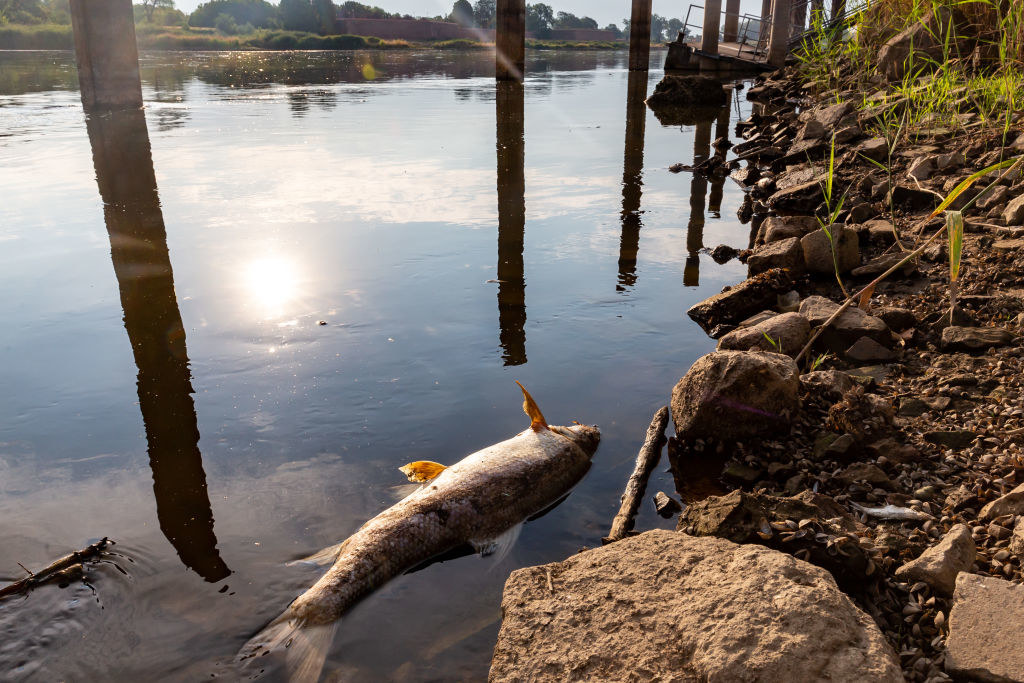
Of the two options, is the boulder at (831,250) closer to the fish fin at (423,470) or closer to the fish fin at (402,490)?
the fish fin at (423,470)

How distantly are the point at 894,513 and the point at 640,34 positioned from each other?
A: 106 feet

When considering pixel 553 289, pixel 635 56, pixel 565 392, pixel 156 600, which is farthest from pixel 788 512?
pixel 635 56

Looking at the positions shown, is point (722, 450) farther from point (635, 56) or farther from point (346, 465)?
point (635, 56)

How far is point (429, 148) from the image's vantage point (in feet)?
41.4

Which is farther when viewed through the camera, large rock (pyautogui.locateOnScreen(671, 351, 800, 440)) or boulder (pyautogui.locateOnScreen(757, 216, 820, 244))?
boulder (pyautogui.locateOnScreen(757, 216, 820, 244))

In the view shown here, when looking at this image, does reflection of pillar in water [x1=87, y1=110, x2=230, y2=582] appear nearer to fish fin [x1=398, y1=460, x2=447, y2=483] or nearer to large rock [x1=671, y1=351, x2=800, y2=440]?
fish fin [x1=398, y1=460, x2=447, y2=483]

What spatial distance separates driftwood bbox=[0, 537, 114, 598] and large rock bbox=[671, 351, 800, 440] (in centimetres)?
299

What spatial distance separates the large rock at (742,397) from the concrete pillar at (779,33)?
2563 cm

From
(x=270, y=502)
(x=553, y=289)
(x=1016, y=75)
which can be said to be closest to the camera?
(x=270, y=502)

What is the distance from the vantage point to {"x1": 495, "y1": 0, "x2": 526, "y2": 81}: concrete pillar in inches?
1021

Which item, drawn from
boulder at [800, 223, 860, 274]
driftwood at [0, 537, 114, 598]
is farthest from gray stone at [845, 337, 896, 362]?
driftwood at [0, 537, 114, 598]

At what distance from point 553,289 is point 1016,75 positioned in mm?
5269

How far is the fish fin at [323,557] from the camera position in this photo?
3303 mm

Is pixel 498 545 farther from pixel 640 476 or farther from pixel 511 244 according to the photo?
pixel 511 244
